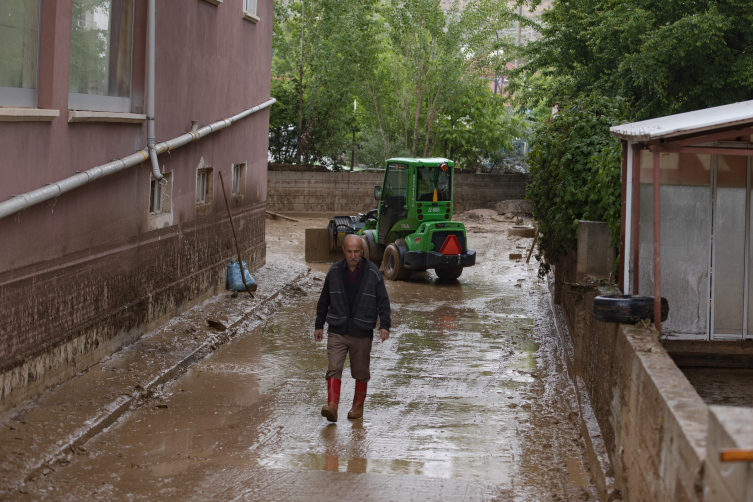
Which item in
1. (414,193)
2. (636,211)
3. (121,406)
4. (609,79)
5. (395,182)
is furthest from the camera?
(609,79)

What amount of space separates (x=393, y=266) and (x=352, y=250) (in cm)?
953

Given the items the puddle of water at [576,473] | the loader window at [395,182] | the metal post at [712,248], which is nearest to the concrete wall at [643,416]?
the puddle of water at [576,473]

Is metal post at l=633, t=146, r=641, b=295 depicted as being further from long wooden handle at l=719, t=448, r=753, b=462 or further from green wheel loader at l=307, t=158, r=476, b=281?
green wheel loader at l=307, t=158, r=476, b=281

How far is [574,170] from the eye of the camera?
35.4 ft

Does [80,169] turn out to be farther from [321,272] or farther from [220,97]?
[321,272]

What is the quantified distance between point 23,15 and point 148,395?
12.2 ft

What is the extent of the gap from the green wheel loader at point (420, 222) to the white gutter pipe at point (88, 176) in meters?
5.02

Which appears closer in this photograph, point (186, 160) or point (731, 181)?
point (731, 181)

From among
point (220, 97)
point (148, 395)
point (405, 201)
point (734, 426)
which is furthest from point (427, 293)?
point (734, 426)

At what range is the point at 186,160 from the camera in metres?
11.5

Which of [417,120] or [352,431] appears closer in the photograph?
[352,431]

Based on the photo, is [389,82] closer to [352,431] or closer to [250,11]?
[250,11]

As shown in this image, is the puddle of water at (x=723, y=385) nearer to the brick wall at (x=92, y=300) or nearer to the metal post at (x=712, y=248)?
the metal post at (x=712, y=248)

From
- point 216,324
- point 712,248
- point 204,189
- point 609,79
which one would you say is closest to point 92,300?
point 216,324
